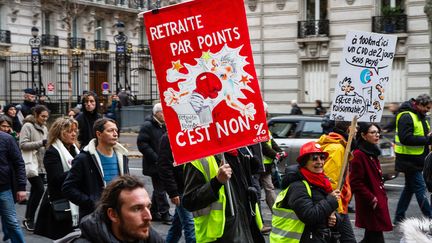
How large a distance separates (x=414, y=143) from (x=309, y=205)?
17.1 ft

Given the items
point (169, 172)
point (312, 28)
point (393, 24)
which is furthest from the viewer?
point (312, 28)

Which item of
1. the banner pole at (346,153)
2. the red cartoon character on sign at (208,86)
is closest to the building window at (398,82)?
the banner pole at (346,153)

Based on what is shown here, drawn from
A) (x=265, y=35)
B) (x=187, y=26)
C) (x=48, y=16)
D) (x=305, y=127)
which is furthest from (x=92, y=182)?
(x=48, y=16)

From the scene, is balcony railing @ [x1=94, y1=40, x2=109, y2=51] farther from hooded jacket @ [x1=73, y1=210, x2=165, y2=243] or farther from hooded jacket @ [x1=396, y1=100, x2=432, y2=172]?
hooded jacket @ [x1=73, y1=210, x2=165, y2=243]

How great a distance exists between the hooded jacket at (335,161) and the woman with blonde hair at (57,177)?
248 cm

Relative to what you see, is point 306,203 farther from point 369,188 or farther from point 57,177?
point 57,177

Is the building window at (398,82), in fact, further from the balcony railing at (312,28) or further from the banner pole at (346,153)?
the banner pole at (346,153)

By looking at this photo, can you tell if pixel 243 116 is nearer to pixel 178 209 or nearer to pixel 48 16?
pixel 178 209

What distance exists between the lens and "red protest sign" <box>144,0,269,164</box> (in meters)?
5.29

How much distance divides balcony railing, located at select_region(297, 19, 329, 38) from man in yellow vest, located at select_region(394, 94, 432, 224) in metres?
17.0

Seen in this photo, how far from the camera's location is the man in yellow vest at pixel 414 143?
1016 centimetres

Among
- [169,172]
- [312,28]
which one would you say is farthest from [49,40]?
[169,172]

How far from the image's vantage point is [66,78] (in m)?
42.8

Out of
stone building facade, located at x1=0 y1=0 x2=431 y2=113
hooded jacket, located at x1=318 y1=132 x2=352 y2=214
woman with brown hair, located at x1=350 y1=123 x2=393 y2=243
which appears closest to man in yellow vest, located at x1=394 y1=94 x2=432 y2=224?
woman with brown hair, located at x1=350 y1=123 x2=393 y2=243
